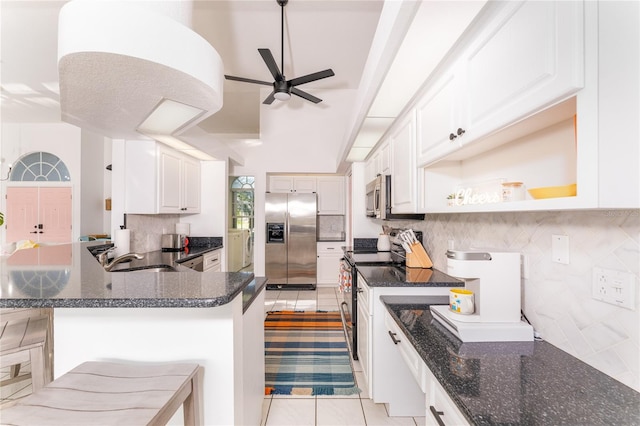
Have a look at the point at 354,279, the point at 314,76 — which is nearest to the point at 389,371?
the point at 354,279

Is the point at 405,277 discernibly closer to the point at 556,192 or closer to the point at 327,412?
the point at 327,412

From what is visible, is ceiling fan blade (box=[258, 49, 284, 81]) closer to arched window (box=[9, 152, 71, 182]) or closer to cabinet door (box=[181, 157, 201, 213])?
cabinet door (box=[181, 157, 201, 213])

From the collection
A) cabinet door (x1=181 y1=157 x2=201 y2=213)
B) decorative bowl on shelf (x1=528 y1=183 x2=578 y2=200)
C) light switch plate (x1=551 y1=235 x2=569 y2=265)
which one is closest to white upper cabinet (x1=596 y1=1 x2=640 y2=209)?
decorative bowl on shelf (x1=528 y1=183 x2=578 y2=200)

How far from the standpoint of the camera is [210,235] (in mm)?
4418

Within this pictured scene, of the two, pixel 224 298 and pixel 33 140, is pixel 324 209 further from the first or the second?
pixel 33 140

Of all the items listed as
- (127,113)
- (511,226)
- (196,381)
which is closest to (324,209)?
(127,113)

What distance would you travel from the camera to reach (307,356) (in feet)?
8.68

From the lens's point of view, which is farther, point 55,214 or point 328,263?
point 55,214

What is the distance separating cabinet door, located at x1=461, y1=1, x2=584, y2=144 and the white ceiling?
216 cm

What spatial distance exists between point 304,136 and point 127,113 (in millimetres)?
3042

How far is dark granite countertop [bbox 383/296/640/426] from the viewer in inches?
27.6

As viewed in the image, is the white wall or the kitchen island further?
the white wall

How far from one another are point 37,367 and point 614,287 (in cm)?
273

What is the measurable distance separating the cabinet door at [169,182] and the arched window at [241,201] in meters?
2.37
